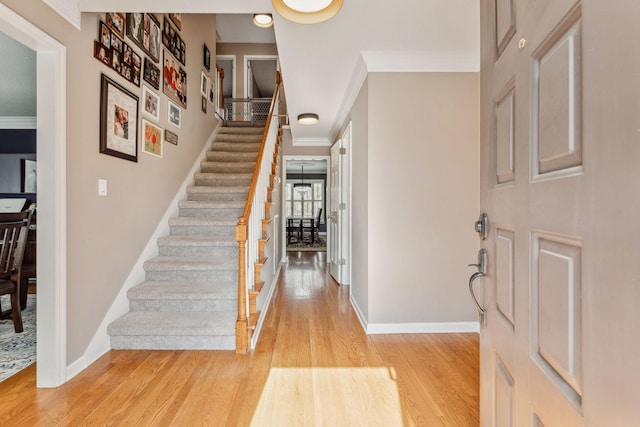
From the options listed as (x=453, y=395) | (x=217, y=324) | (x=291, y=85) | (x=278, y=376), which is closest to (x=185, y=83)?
(x=291, y=85)

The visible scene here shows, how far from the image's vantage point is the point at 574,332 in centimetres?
59

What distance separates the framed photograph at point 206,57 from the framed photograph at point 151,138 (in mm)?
1881

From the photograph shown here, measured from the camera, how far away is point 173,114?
3.56 metres

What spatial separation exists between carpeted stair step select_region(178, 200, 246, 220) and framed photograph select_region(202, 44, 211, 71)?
2.19 m

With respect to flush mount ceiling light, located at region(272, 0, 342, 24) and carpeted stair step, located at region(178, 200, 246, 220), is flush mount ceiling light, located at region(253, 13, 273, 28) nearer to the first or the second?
carpeted stair step, located at region(178, 200, 246, 220)

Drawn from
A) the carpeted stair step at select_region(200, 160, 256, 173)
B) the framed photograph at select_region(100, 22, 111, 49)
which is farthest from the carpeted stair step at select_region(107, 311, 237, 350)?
the carpeted stair step at select_region(200, 160, 256, 173)

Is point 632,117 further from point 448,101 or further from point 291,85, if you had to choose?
point 291,85

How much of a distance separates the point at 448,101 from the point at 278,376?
2.48 meters

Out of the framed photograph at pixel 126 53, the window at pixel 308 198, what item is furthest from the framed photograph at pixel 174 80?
the window at pixel 308 198

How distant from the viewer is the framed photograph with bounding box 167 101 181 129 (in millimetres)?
3461

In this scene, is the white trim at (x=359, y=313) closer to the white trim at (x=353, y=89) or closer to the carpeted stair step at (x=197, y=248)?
the carpeted stair step at (x=197, y=248)

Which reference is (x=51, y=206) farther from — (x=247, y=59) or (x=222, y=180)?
(x=247, y=59)

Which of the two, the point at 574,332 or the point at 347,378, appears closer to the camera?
the point at 574,332

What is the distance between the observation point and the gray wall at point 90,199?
2.03 m
